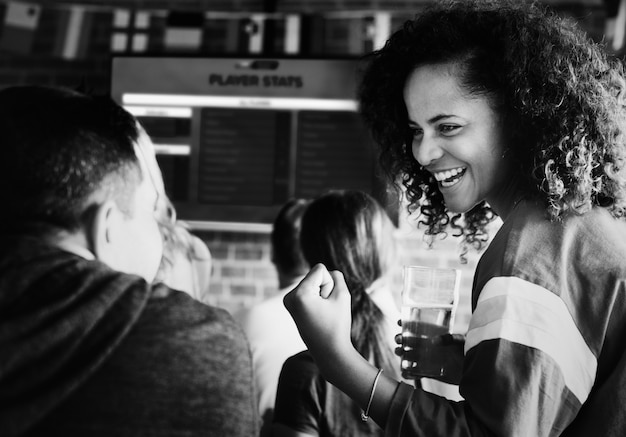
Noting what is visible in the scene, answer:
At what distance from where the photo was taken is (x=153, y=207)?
39.9 inches

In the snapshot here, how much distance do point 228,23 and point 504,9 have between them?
7.56 ft

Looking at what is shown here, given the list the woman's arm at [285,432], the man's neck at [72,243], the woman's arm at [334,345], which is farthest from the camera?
the woman's arm at [285,432]

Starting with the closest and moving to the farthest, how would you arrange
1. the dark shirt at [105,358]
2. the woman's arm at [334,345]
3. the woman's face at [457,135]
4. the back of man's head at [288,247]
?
the dark shirt at [105,358], the woman's arm at [334,345], the woman's face at [457,135], the back of man's head at [288,247]

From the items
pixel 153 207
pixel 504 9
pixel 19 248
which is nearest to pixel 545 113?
pixel 504 9

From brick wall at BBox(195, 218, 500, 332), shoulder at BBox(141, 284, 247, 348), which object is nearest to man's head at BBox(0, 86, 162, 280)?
shoulder at BBox(141, 284, 247, 348)

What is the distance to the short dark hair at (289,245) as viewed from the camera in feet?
7.98

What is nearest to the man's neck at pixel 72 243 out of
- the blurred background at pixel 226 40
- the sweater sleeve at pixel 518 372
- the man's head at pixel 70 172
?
the man's head at pixel 70 172

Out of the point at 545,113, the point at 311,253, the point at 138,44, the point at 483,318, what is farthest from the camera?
the point at 138,44

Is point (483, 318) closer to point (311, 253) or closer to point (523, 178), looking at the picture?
point (523, 178)

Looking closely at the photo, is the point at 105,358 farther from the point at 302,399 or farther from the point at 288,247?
the point at 288,247

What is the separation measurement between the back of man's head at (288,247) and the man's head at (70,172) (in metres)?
1.48

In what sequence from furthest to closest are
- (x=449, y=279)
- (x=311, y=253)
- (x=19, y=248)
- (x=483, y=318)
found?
(x=311, y=253) < (x=449, y=279) < (x=483, y=318) < (x=19, y=248)

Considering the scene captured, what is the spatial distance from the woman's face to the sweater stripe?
0.27 meters

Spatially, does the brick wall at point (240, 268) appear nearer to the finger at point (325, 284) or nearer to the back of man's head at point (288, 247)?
the back of man's head at point (288, 247)
